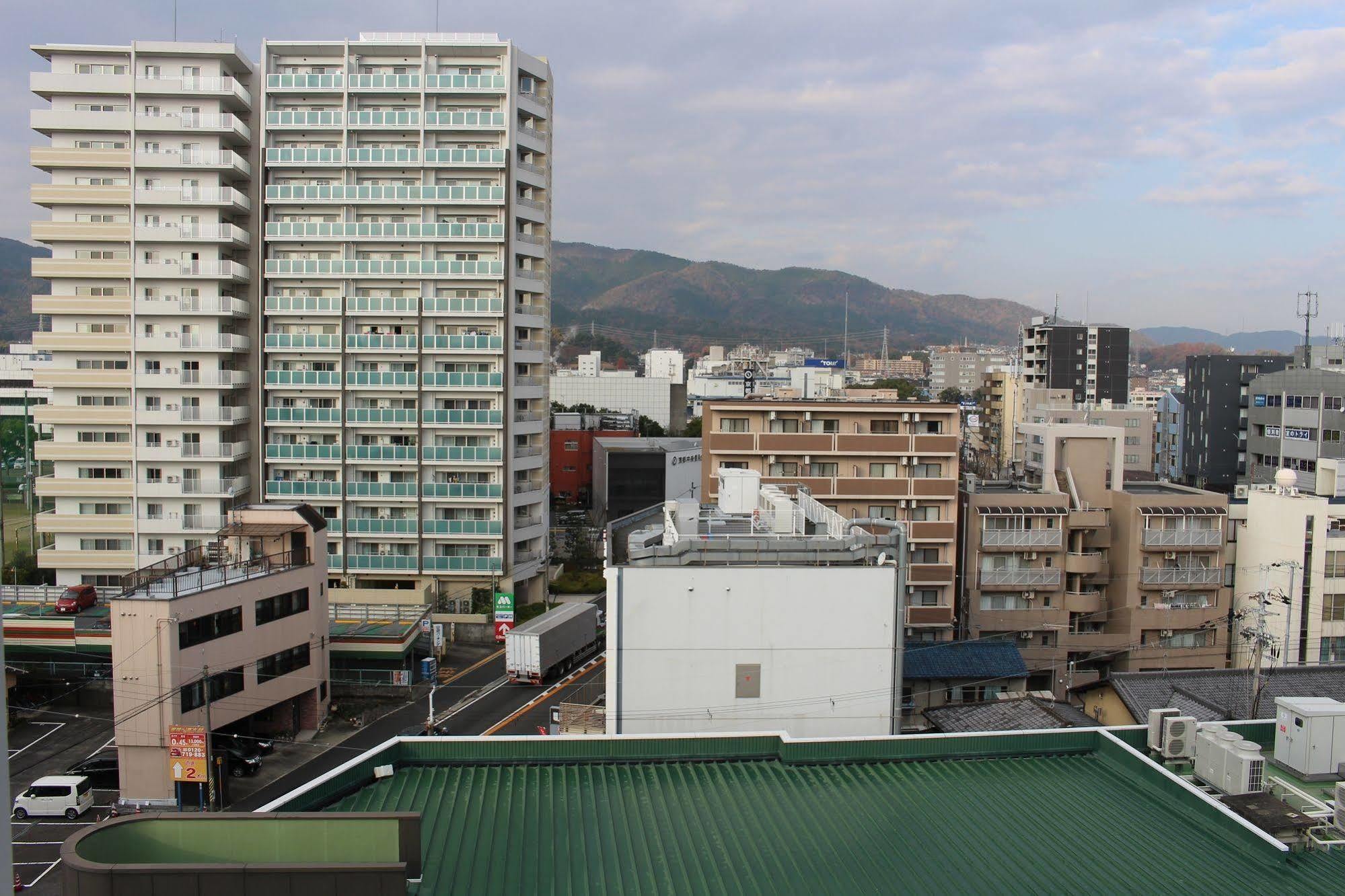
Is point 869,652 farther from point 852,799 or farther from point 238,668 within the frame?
point 238,668

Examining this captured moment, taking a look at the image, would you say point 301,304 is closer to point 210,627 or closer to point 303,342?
point 303,342

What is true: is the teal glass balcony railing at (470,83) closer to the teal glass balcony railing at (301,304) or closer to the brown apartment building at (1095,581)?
the teal glass balcony railing at (301,304)

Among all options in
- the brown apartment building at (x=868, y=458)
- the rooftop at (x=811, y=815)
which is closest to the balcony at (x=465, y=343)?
the brown apartment building at (x=868, y=458)

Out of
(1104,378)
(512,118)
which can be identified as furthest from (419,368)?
(1104,378)

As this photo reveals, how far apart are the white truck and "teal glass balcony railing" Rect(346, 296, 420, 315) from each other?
1691 cm

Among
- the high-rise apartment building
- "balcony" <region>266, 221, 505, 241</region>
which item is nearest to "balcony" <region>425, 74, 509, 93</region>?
"balcony" <region>266, 221, 505, 241</region>

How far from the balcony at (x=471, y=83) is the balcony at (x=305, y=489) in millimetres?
20163

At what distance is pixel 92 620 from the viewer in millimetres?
35188

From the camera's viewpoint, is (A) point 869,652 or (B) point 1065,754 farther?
(A) point 869,652

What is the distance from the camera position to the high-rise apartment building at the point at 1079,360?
102 m

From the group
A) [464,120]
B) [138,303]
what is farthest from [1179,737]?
[138,303]

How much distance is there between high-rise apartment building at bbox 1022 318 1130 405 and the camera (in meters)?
102

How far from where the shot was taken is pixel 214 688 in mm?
28859

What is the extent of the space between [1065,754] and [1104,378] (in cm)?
10315
